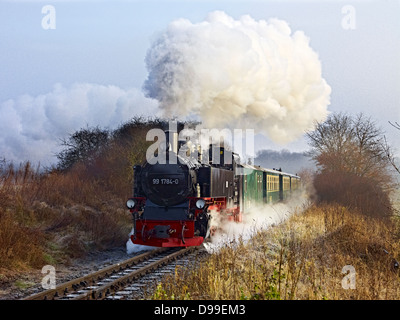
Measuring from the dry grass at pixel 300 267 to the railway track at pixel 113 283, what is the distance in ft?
1.99

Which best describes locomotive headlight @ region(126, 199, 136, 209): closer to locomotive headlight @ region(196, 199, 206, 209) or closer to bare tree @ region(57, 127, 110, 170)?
locomotive headlight @ region(196, 199, 206, 209)

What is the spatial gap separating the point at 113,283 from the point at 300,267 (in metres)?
3.24

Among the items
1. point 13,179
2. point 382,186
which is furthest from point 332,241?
point 382,186

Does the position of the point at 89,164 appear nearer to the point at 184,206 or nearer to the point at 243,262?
the point at 184,206

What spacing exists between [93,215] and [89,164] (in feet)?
30.2

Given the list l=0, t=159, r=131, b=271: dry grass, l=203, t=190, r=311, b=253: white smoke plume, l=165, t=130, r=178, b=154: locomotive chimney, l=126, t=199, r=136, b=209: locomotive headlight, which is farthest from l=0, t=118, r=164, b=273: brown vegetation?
l=165, t=130, r=178, b=154: locomotive chimney

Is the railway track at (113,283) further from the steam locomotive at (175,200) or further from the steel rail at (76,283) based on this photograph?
the steam locomotive at (175,200)

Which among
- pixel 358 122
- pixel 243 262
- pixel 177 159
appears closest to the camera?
pixel 243 262

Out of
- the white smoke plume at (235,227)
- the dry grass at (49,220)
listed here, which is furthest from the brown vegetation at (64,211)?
the white smoke plume at (235,227)

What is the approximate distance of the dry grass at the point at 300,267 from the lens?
536cm

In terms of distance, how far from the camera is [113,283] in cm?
672

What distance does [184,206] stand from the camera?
32.5ft
